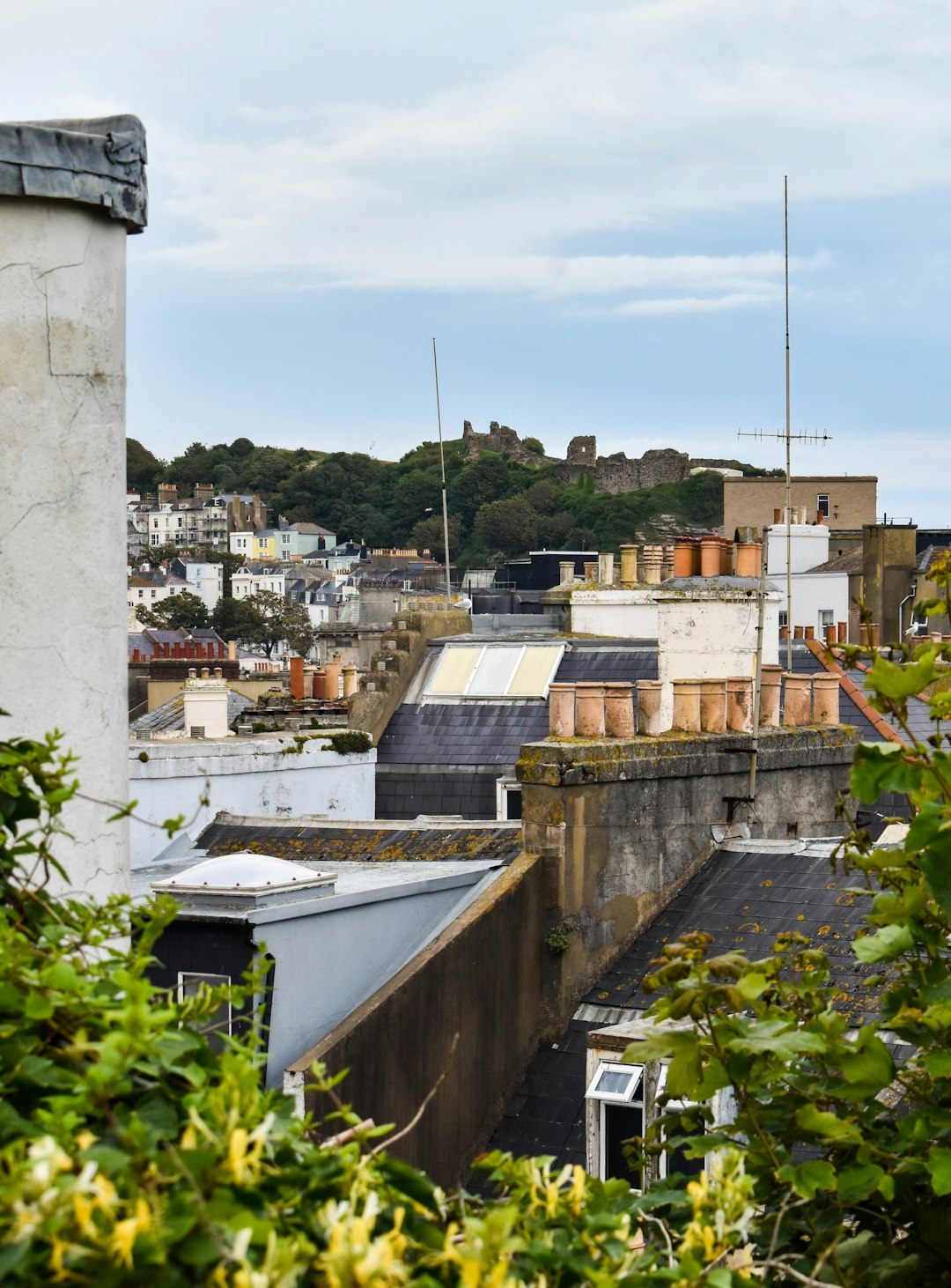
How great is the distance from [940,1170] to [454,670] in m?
25.5

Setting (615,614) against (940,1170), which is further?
(615,614)

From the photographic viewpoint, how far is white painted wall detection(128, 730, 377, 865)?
2186 cm

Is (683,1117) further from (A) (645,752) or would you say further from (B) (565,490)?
(B) (565,490)

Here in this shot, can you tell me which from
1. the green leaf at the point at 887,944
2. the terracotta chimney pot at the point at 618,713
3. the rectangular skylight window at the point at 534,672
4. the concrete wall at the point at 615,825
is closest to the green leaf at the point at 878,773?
the green leaf at the point at 887,944

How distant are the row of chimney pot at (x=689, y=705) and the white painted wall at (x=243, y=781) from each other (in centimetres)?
543

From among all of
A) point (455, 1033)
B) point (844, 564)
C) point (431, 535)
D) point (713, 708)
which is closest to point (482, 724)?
point (713, 708)

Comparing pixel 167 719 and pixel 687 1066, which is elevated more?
pixel 687 1066

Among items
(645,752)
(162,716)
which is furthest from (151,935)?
(162,716)

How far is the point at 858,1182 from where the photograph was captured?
540 centimetres

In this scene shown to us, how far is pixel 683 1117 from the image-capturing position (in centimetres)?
652

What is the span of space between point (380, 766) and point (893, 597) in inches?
1660

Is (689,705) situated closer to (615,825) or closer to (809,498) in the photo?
(615,825)

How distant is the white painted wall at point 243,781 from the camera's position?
21.9 meters

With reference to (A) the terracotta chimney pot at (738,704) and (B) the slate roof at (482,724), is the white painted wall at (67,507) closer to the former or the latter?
(A) the terracotta chimney pot at (738,704)
